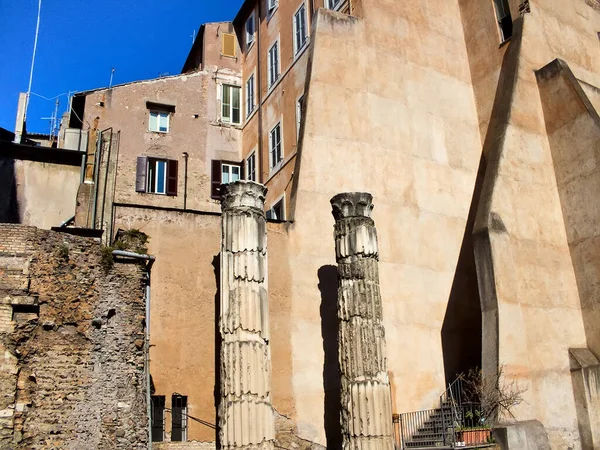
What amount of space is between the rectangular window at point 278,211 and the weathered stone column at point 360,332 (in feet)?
15.1

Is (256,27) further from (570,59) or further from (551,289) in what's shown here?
(551,289)

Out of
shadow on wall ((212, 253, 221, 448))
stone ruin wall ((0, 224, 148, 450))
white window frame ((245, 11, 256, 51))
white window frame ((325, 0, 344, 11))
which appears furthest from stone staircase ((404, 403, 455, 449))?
white window frame ((245, 11, 256, 51))

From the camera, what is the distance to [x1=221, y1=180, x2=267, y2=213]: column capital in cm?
1620

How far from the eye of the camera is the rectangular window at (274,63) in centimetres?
2556

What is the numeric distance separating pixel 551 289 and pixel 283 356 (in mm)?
7486

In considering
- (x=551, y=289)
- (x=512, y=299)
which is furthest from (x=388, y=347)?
(x=551, y=289)

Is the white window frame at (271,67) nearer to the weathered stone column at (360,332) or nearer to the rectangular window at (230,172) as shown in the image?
the rectangular window at (230,172)

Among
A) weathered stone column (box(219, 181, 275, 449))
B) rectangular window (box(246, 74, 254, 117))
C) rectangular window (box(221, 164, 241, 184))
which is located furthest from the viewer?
rectangular window (box(246, 74, 254, 117))

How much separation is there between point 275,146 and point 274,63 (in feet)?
11.5

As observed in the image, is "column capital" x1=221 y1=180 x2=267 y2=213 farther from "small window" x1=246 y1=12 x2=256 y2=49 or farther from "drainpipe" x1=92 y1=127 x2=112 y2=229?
"small window" x1=246 y1=12 x2=256 y2=49

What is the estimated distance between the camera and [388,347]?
62.5 ft

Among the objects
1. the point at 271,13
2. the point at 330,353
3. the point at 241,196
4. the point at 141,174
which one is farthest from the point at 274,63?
the point at 330,353

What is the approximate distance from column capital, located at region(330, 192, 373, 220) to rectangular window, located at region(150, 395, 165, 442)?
20.1 feet

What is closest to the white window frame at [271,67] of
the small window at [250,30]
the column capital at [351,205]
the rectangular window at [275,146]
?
the rectangular window at [275,146]
